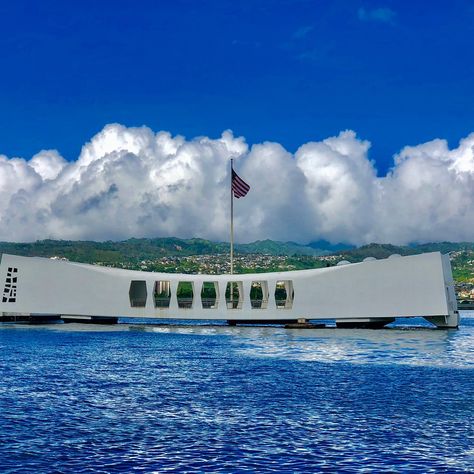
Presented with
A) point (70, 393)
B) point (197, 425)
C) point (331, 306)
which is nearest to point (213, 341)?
point (331, 306)

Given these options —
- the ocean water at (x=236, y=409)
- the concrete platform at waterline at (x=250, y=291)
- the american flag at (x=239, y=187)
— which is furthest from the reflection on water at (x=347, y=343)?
the american flag at (x=239, y=187)

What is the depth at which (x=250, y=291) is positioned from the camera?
220 feet

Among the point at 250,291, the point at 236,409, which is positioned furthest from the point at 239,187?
the point at 236,409

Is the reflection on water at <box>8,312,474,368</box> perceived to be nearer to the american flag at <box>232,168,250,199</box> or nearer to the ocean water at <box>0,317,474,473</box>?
the ocean water at <box>0,317,474,473</box>

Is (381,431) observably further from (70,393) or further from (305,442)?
(70,393)

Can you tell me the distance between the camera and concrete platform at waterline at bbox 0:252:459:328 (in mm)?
57656

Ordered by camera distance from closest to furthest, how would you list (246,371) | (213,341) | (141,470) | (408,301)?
1. (141,470)
2. (246,371)
3. (213,341)
4. (408,301)

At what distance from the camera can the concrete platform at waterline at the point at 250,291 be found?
57.7 m

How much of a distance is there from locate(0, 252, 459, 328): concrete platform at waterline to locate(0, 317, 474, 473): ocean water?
1310 cm

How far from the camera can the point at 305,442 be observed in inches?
726

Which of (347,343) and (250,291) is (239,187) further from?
(347,343)

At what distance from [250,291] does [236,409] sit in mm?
44037

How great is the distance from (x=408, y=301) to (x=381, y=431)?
3918 cm

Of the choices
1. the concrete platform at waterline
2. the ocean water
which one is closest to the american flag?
the concrete platform at waterline
